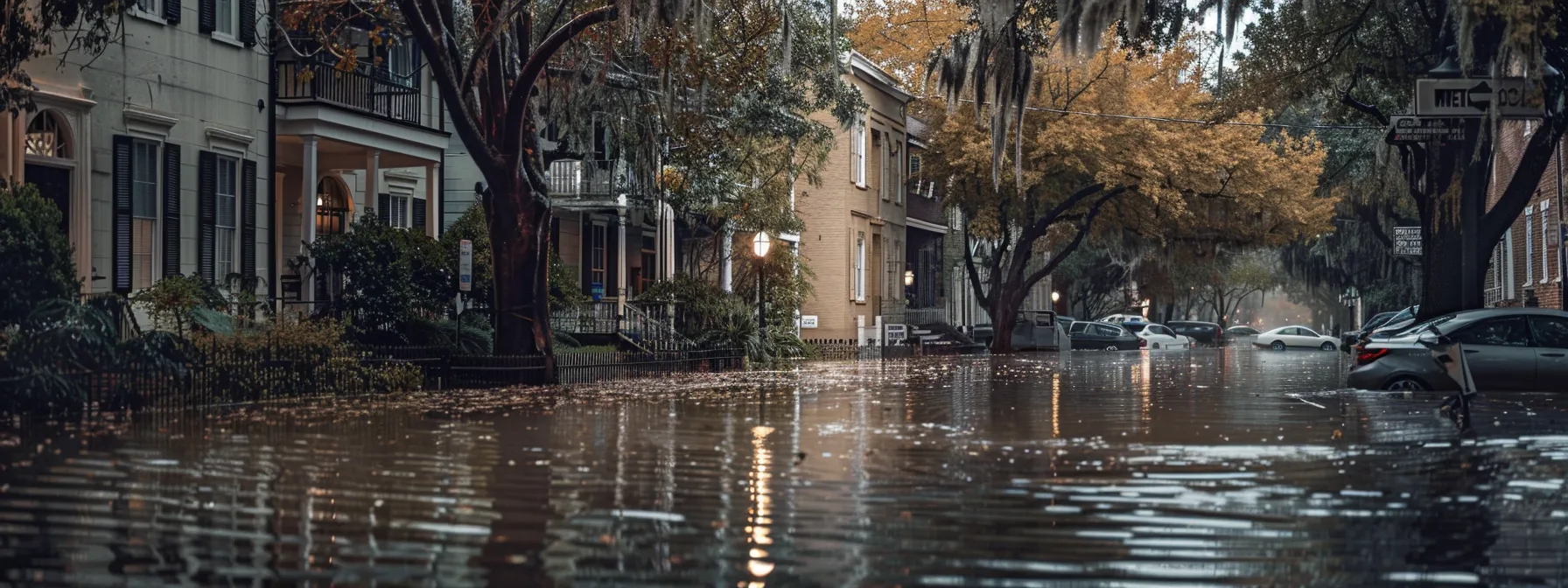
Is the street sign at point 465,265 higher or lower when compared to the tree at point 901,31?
lower

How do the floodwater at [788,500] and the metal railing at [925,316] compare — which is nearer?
the floodwater at [788,500]

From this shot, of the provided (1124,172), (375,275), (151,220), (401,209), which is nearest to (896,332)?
(1124,172)

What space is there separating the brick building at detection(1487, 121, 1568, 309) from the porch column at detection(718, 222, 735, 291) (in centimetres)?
1848

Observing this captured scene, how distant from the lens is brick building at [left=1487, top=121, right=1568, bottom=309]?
1689 inches

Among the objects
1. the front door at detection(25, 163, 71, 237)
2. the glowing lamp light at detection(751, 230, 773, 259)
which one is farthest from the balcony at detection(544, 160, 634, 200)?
the front door at detection(25, 163, 71, 237)

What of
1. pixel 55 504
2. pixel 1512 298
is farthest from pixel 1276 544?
pixel 1512 298

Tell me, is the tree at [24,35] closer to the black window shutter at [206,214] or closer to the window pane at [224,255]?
the black window shutter at [206,214]

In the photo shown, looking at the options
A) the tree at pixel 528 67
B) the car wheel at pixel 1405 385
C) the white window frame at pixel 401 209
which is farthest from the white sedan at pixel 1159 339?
the car wheel at pixel 1405 385

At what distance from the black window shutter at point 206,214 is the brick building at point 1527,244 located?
28.2 meters

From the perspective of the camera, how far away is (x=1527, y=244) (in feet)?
160

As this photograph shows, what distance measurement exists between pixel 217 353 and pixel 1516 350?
52.4 feet

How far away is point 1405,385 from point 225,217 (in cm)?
1839

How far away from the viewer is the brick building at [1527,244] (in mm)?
42906

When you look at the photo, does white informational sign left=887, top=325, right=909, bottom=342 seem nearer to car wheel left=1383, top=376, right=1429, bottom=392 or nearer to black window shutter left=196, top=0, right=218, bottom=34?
black window shutter left=196, top=0, right=218, bottom=34
